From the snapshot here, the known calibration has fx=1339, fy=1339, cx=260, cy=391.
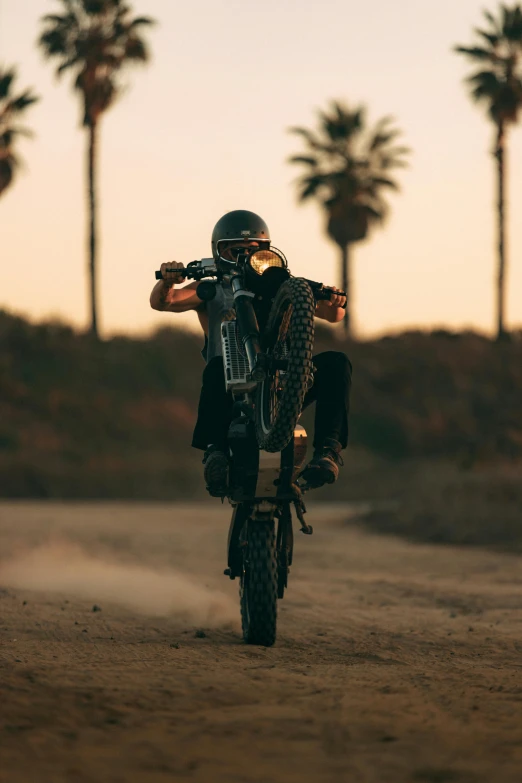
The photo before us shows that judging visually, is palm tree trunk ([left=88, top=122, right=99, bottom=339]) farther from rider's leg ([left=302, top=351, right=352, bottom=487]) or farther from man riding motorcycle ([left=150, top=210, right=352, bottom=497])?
rider's leg ([left=302, top=351, right=352, bottom=487])

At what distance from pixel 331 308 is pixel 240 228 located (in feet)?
2.63

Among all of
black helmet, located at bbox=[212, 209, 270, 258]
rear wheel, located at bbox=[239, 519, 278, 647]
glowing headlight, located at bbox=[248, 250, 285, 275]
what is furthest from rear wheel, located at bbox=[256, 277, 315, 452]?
black helmet, located at bbox=[212, 209, 270, 258]

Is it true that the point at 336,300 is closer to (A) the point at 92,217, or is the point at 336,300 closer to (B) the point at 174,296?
(B) the point at 174,296

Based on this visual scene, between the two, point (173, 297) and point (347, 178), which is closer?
point (173, 297)

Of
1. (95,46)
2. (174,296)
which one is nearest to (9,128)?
Result: (95,46)

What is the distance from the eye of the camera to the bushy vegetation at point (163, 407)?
40500 millimetres

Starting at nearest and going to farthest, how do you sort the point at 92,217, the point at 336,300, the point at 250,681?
the point at 250,681
the point at 336,300
the point at 92,217

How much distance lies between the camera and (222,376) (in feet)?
28.1

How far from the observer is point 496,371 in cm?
5603

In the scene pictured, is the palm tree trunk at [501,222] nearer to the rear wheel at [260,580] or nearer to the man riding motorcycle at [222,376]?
the man riding motorcycle at [222,376]

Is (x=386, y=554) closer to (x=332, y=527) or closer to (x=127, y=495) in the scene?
(x=332, y=527)

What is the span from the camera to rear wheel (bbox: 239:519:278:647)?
8.27 metres

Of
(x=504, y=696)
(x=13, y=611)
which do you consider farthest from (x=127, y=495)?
(x=504, y=696)

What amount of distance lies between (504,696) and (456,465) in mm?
33657
